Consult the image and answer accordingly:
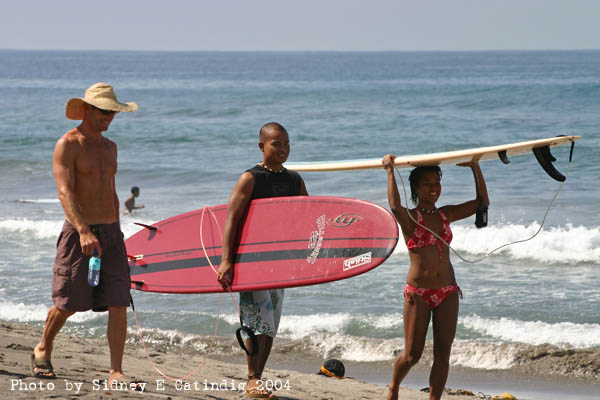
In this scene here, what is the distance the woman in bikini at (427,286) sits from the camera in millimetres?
3988

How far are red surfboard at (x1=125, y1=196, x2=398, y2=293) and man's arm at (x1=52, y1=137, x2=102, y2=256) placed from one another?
85 cm

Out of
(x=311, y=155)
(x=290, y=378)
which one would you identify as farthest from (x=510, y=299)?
(x=311, y=155)

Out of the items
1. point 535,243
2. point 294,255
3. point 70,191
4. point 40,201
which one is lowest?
point 535,243

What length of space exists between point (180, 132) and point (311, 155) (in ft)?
24.3

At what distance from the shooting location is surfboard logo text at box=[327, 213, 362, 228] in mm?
4512

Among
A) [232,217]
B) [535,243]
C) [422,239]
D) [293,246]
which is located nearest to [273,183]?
[232,217]

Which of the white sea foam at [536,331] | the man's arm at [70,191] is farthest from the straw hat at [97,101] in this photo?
the white sea foam at [536,331]

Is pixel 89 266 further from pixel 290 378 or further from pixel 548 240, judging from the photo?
pixel 548 240

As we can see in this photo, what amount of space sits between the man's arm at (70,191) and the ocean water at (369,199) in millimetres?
3760

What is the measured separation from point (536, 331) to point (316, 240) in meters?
4.15

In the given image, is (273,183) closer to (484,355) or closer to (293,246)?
(293,246)

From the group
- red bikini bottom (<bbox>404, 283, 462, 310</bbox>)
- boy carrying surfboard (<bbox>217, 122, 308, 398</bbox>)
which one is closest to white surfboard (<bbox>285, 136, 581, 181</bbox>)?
boy carrying surfboard (<bbox>217, 122, 308, 398</bbox>)

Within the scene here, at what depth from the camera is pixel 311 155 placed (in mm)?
24219

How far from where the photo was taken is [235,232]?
4.36m
